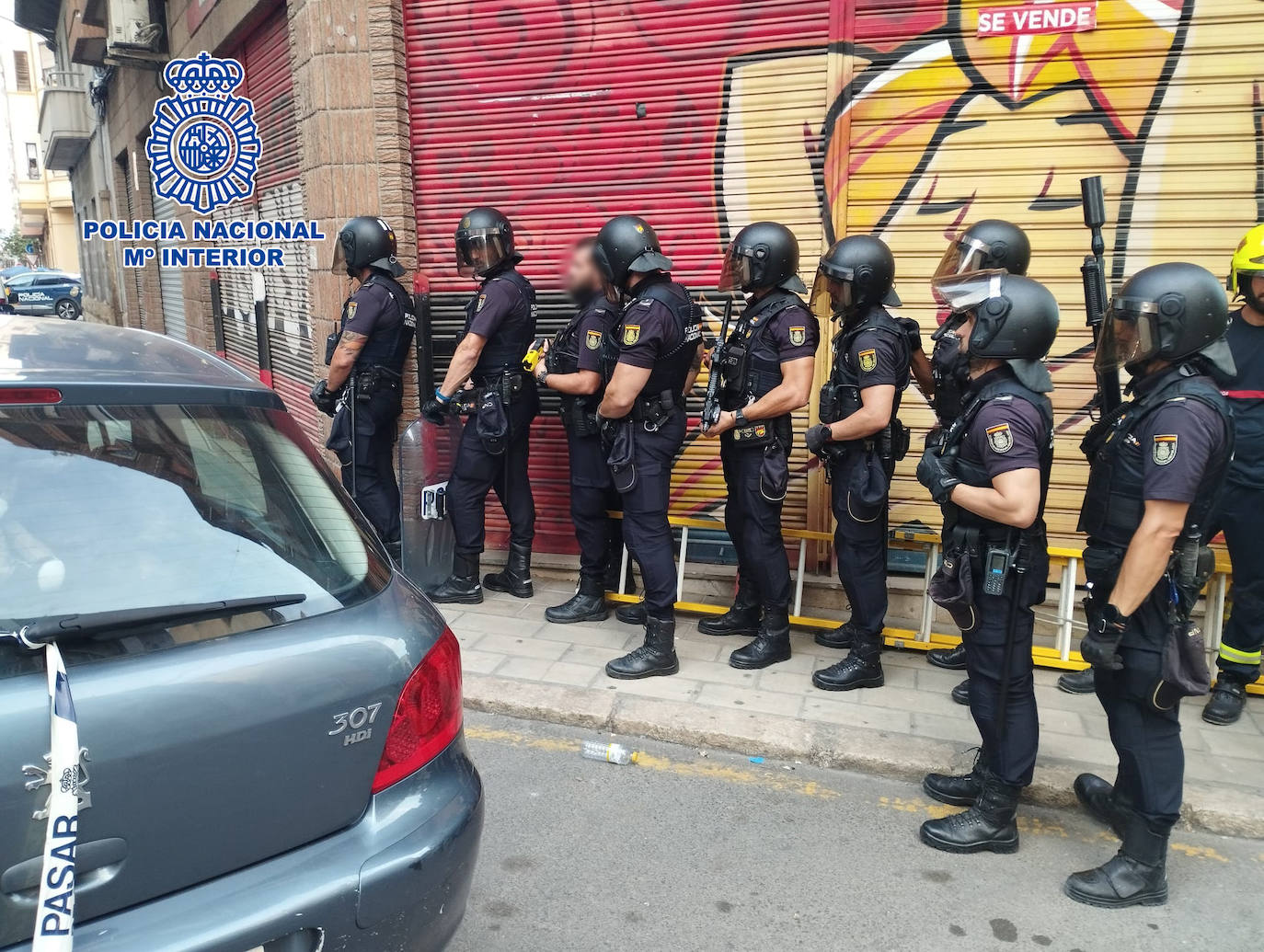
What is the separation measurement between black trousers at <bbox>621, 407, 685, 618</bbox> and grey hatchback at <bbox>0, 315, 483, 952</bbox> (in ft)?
7.15

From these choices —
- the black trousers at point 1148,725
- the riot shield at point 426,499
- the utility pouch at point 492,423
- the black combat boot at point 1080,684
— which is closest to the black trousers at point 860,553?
the black combat boot at point 1080,684

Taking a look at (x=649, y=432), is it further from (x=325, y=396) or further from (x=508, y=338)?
(x=325, y=396)

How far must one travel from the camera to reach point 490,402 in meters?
5.22

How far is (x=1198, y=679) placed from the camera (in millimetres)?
2736

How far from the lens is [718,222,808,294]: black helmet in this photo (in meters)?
4.28

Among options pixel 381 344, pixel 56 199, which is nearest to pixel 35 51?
pixel 56 199

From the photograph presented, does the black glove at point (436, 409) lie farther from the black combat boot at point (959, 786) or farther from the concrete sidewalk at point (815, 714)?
the black combat boot at point (959, 786)

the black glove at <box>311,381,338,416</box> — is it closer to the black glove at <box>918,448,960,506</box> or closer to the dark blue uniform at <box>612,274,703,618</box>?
the dark blue uniform at <box>612,274,703,618</box>

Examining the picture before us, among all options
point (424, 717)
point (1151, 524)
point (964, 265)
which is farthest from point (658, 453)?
point (424, 717)

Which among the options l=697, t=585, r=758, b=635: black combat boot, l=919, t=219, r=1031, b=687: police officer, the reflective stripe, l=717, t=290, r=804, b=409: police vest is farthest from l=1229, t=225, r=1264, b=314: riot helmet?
l=697, t=585, r=758, b=635: black combat boot

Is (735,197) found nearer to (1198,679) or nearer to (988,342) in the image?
(988,342)

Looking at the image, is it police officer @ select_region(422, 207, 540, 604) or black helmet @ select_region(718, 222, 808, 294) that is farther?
police officer @ select_region(422, 207, 540, 604)

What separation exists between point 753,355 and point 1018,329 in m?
1.61

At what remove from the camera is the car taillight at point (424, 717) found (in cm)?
204
